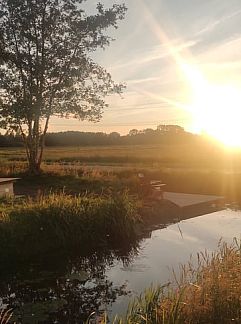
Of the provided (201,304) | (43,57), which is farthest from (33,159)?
(201,304)

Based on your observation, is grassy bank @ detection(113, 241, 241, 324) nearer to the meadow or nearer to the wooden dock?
the meadow

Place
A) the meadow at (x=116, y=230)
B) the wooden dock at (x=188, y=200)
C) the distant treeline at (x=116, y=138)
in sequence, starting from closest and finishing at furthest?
the meadow at (x=116, y=230)
the wooden dock at (x=188, y=200)
the distant treeline at (x=116, y=138)

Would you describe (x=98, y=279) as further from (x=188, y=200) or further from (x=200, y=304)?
(x=188, y=200)

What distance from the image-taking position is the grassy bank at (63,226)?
1022cm

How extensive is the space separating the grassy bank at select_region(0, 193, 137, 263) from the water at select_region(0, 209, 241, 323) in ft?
2.22

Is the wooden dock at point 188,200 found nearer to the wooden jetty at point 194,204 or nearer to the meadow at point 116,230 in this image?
the wooden jetty at point 194,204

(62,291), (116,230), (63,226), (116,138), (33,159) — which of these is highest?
(116,138)

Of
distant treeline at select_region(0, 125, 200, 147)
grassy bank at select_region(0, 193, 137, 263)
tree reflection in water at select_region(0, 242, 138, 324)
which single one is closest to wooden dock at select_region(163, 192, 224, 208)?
grassy bank at select_region(0, 193, 137, 263)

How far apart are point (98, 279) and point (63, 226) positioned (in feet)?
8.13

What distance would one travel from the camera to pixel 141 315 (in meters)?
5.64

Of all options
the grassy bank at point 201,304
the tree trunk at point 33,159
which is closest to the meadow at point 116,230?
the grassy bank at point 201,304

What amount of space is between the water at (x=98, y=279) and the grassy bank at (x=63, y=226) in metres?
0.68

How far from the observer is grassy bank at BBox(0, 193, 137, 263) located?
10219 mm

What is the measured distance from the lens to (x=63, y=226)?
10.9 metres
